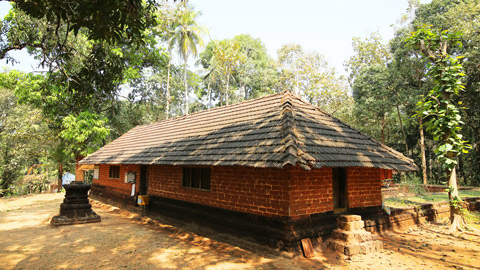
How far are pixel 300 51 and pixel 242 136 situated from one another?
24.5 metres

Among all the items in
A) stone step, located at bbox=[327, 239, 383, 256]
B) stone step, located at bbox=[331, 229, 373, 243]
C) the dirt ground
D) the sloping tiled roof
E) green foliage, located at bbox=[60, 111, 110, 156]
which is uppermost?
green foliage, located at bbox=[60, 111, 110, 156]

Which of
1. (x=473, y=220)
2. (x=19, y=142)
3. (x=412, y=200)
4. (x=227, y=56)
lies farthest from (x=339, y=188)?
(x=19, y=142)

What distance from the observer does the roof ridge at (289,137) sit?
5438mm

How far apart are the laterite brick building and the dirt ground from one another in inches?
20.0

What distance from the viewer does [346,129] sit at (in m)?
8.83

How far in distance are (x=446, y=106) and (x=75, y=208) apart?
14.0 meters

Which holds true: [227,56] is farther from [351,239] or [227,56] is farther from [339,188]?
[351,239]

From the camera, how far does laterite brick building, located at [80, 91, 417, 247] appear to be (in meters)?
6.20

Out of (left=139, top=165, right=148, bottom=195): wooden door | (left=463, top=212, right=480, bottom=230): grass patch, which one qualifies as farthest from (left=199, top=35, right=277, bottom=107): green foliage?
(left=463, top=212, right=480, bottom=230): grass patch

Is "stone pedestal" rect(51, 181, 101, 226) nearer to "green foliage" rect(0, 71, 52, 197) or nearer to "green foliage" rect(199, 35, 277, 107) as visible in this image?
"green foliage" rect(0, 71, 52, 197)

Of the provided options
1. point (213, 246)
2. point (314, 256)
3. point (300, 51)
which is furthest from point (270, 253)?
point (300, 51)

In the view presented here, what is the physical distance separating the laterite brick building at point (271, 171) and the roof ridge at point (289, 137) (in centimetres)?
2

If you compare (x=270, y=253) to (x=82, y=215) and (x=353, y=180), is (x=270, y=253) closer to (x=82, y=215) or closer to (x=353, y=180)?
(x=353, y=180)

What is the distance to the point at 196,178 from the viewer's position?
905 centimetres
